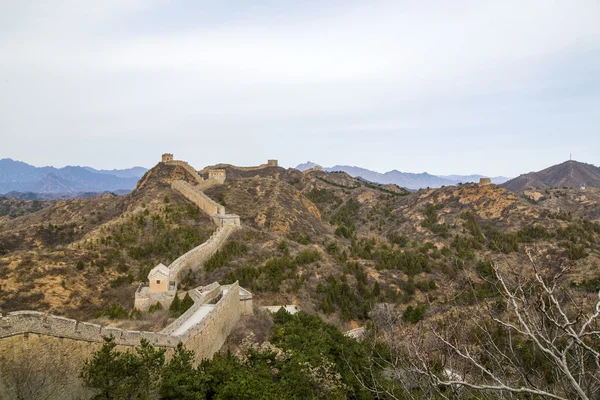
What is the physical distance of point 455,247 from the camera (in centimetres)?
6331

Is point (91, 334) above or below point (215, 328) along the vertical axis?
above

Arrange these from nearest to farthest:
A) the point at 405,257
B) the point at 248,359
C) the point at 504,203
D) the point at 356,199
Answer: the point at 248,359 → the point at 405,257 → the point at 504,203 → the point at 356,199

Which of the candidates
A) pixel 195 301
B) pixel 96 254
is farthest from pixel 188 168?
pixel 195 301

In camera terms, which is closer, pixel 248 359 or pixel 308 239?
pixel 248 359

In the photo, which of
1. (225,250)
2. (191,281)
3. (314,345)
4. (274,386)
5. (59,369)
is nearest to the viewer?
(59,369)

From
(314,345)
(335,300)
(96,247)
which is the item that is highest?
(96,247)

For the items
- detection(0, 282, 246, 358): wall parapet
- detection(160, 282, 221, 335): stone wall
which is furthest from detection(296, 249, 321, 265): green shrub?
detection(0, 282, 246, 358): wall parapet

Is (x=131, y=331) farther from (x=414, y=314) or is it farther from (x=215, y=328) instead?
(x=414, y=314)

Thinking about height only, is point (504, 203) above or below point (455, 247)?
above

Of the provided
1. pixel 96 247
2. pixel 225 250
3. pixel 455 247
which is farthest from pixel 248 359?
pixel 455 247

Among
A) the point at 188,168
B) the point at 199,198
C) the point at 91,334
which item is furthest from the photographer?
the point at 188,168

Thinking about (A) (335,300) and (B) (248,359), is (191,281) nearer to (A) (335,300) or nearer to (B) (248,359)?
(A) (335,300)

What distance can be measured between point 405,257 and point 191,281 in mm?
31802

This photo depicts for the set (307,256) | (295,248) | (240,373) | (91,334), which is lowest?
(307,256)
